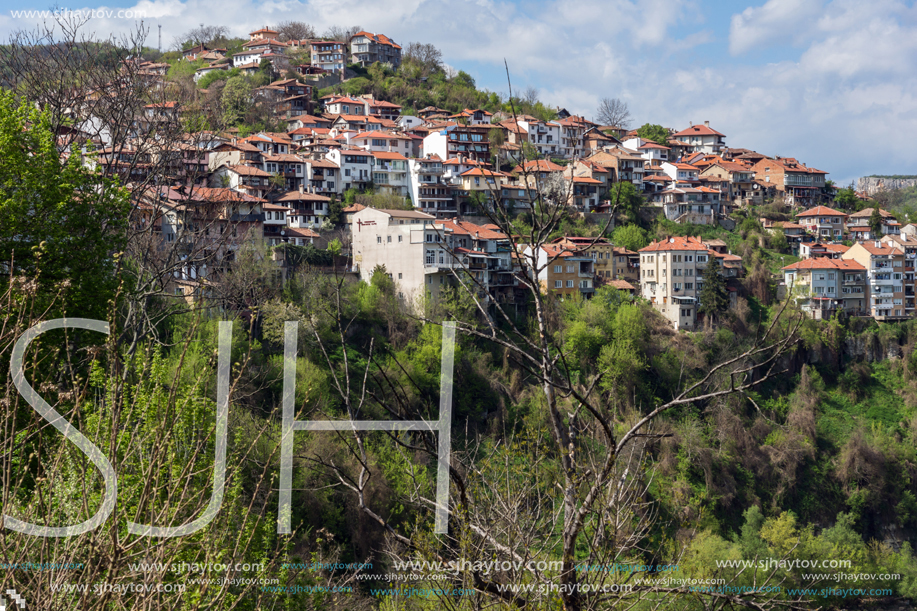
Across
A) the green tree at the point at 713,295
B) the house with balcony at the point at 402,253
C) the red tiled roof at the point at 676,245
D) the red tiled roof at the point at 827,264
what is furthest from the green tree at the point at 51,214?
the red tiled roof at the point at 827,264

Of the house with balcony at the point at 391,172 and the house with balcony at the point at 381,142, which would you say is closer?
the house with balcony at the point at 391,172

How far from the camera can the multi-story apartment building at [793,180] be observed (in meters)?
64.2

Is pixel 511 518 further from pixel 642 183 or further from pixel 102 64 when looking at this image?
pixel 642 183

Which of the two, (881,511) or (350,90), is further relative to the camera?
(350,90)

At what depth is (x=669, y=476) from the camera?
32.8 meters

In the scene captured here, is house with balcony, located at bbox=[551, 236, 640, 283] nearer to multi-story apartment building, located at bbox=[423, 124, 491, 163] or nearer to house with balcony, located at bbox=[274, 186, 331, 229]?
multi-story apartment building, located at bbox=[423, 124, 491, 163]

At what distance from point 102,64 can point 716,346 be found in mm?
34418

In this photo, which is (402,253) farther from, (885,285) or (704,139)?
(704,139)

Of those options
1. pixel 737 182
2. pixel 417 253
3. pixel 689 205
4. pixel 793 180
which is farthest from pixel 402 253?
pixel 793 180

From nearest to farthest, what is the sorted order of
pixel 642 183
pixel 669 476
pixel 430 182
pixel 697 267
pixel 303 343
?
1. pixel 303 343
2. pixel 669 476
3. pixel 697 267
4. pixel 430 182
5. pixel 642 183

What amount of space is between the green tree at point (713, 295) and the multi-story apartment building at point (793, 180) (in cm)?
2236

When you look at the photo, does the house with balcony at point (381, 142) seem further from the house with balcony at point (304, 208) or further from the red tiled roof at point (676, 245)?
the red tiled roof at point (676, 245)

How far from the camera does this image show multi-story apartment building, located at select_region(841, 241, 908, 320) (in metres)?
49.2

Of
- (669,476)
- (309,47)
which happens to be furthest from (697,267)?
(309,47)
